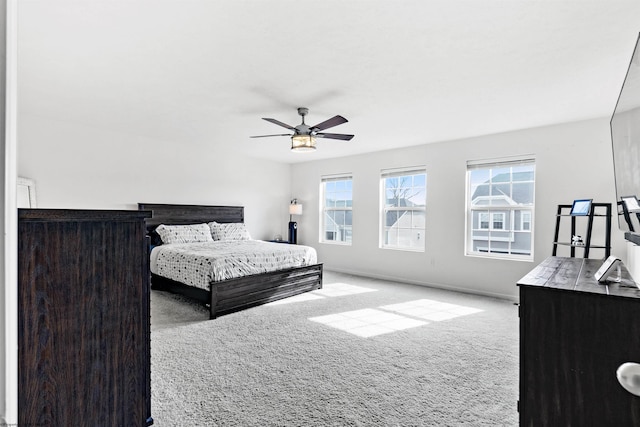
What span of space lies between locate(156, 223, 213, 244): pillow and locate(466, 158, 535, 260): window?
13.8 feet

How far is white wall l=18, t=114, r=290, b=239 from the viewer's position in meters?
4.22

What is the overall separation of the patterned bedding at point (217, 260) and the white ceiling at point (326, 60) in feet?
5.64

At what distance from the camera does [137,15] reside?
1989 millimetres

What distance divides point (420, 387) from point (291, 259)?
8.94 ft

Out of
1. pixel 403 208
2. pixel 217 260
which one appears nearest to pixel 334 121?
pixel 217 260

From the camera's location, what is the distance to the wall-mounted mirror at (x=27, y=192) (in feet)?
12.6

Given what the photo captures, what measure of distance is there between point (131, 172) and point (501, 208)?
18.3ft

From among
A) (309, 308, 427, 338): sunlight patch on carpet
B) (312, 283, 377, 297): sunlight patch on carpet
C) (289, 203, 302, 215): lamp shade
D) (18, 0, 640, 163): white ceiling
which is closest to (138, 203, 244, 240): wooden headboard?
(289, 203, 302, 215): lamp shade

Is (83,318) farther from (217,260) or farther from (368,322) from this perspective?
(368,322)

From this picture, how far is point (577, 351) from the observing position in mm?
1320

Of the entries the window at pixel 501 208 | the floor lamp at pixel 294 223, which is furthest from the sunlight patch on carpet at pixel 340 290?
the floor lamp at pixel 294 223

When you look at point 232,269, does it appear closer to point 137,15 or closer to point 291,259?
point 291,259

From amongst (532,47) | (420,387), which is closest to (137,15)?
(532,47)

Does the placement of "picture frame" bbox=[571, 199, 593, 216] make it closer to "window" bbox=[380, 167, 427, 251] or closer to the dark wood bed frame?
"window" bbox=[380, 167, 427, 251]
